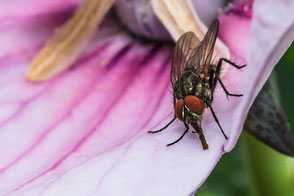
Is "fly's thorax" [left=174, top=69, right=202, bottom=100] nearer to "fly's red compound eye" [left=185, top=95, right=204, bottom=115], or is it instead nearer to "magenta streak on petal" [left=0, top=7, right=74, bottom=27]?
"fly's red compound eye" [left=185, top=95, right=204, bottom=115]

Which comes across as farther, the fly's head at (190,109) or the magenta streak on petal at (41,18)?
the magenta streak on petal at (41,18)

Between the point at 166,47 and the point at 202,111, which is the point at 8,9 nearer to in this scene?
the point at 166,47

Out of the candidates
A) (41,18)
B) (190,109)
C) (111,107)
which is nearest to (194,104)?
(190,109)

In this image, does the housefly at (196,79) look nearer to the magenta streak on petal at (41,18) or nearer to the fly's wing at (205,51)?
the fly's wing at (205,51)

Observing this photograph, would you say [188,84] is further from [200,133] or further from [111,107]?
[111,107]

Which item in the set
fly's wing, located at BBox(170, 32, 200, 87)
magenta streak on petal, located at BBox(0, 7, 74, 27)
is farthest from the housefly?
magenta streak on petal, located at BBox(0, 7, 74, 27)

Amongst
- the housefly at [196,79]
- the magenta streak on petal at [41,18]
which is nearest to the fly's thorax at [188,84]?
Result: the housefly at [196,79]
